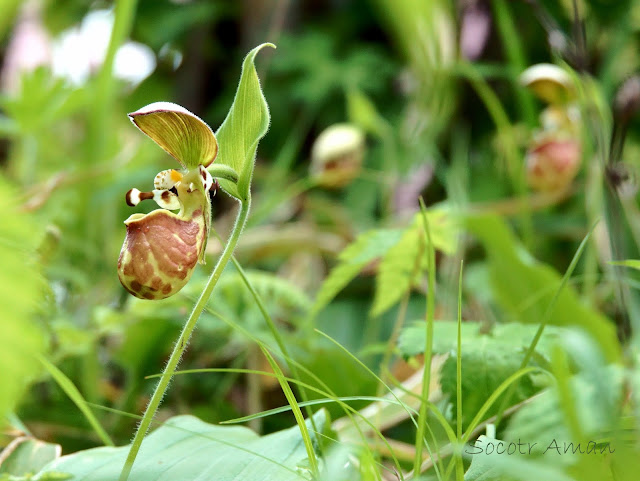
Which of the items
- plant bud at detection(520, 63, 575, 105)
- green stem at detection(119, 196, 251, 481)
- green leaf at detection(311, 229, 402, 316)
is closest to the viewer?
green stem at detection(119, 196, 251, 481)

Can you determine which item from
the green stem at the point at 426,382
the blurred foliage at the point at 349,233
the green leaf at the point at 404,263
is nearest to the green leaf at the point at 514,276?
the blurred foliage at the point at 349,233

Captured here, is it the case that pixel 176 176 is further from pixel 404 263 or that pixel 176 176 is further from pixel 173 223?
pixel 404 263

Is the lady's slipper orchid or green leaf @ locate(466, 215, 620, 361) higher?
the lady's slipper orchid

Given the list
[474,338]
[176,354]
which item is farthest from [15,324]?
[474,338]

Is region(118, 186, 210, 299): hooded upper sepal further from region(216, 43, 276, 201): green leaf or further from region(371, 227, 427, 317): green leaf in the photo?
region(371, 227, 427, 317): green leaf

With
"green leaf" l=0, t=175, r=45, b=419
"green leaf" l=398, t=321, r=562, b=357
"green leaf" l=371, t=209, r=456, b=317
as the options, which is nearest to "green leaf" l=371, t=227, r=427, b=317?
"green leaf" l=371, t=209, r=456, b=317

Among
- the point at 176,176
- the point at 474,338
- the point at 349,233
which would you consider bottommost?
the point at 349,233

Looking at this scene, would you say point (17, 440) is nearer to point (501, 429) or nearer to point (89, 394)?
point (89, 394)
